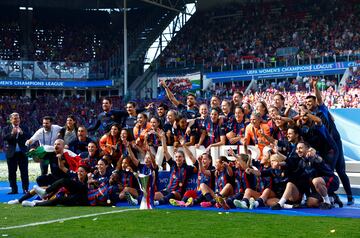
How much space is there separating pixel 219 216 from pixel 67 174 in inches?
132

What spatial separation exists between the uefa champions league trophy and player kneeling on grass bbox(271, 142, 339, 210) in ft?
6.29

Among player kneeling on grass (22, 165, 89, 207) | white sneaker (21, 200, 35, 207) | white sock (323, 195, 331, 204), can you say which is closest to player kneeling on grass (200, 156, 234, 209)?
white sock (323, 195, 331, 204)

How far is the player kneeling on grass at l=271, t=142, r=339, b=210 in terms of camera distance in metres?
9.61

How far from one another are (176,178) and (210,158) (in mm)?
752

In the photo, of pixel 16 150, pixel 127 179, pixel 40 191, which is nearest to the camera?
pixel 40 191

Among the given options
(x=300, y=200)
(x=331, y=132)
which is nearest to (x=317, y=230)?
(x=300, y=200)

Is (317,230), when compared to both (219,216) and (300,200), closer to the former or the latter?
(219,216)

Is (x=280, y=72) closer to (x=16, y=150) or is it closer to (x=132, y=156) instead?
(x=16, y=150)

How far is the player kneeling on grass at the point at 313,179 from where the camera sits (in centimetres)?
961

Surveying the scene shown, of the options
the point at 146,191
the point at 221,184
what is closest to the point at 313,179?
the point at 221,184

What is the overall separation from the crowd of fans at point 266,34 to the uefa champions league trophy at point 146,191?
967 inches

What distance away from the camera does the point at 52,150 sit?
11422mm

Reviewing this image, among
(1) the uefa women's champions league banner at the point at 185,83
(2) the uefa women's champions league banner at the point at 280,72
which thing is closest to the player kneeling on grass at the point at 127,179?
(2) the uefa women's champions league banner at the point at 280,72

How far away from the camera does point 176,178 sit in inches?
428
